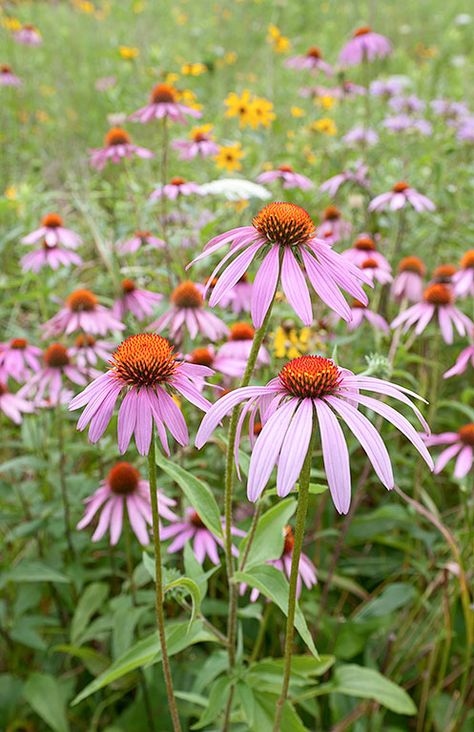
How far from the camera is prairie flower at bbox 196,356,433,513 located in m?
0.56

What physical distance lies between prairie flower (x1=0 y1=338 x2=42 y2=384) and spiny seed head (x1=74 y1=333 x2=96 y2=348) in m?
0.11

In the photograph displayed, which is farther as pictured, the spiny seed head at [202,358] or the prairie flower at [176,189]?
the prairie flower at [176,189]

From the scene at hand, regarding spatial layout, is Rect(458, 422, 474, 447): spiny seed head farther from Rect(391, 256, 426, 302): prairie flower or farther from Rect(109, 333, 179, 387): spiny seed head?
Rect(109, 333, 179, 387): spiny seed head

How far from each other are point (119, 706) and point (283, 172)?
141cm

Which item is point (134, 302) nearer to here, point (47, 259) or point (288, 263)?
point (47, 259)

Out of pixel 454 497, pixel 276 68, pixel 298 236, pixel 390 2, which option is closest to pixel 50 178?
pixel 276 68

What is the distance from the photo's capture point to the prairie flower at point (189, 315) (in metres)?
1.45

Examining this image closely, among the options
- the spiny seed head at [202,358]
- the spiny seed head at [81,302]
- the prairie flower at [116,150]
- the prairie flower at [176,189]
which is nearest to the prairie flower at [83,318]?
the spiny seed head at [81,302]

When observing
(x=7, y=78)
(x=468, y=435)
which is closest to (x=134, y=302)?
(x=468, y=435)

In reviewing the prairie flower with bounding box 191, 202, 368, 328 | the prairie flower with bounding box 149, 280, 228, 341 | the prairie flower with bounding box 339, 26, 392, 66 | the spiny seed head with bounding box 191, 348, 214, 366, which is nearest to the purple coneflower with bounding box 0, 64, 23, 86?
the prairie flower with bounding box 339, 26, 392, 66

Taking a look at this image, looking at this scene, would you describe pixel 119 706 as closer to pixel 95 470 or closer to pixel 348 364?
pixel 95 470

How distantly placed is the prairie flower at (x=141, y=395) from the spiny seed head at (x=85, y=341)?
820 mm

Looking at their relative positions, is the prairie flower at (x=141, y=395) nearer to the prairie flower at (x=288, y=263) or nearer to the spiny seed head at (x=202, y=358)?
the prairie flower at (x=288, y=263)

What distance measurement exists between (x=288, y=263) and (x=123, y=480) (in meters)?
0.66
